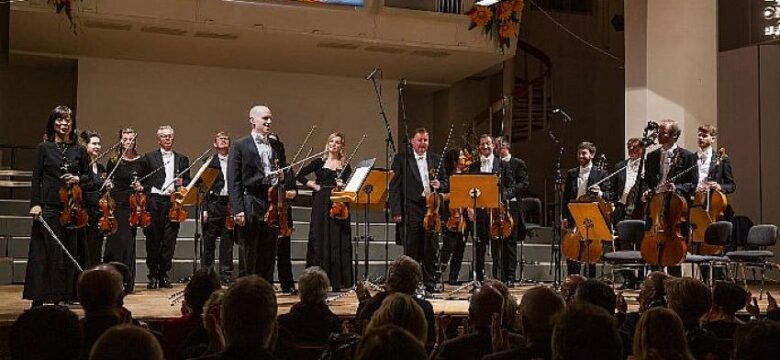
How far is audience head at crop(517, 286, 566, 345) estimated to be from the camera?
3248 millimetres

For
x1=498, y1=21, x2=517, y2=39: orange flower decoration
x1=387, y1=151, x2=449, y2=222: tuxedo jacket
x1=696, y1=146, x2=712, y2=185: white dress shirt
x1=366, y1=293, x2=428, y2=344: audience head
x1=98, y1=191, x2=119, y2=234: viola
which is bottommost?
x1=366, y1=293, x2=428, y2=344: audience head

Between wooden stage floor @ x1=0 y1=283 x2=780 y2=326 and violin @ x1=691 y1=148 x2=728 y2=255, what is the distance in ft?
2.18

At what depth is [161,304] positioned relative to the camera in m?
7.20

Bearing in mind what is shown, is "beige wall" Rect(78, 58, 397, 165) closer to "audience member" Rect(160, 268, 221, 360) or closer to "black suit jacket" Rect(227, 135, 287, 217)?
"black suit jacket" Rect(227, 135, 287, 217)

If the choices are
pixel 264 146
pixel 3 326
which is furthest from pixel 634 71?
pixel 3 326

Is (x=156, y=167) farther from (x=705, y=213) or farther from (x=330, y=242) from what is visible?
(x=705, y=213)

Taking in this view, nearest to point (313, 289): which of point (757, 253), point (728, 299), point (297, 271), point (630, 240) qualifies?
point (728, 299)

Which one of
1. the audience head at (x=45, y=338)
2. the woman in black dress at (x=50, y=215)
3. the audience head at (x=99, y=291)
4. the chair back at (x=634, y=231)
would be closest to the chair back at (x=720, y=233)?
the chair back at (x=634, y=231)

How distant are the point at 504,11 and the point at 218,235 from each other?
4971 mm

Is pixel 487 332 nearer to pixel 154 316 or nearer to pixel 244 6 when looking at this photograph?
pixel 154 316

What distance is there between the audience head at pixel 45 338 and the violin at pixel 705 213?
6796 mm

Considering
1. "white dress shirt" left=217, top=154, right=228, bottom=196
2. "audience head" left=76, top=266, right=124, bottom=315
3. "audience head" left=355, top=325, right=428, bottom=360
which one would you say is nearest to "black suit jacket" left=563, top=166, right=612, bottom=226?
"white dress shirt" left=217, top=154, right=228, bottom=196

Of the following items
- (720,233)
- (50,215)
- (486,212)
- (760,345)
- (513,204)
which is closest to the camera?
(760,345)

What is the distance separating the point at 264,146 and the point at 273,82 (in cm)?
694
